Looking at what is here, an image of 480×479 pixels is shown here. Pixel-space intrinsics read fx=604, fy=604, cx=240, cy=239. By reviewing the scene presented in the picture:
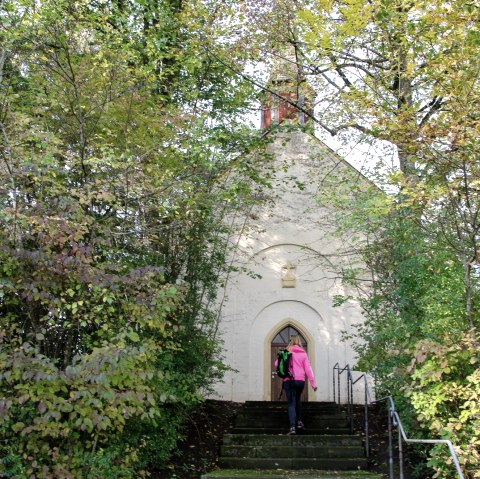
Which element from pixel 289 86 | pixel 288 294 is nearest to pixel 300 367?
pixel 289 86

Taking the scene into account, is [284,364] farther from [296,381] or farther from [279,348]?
[279,348]

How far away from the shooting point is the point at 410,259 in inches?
336

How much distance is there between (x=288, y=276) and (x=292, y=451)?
22.7ft

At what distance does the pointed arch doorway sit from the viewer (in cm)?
1558

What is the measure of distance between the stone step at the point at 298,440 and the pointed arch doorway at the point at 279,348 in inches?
220

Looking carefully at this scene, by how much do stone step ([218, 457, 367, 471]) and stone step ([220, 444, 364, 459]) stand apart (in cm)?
22

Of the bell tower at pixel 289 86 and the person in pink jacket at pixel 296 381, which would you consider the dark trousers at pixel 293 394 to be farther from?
the bell tower at pixel 289 86

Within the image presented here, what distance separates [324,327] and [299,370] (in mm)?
5629

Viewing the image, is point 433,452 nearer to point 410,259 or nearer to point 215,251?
point 410,259

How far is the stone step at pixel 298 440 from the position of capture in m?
9.80

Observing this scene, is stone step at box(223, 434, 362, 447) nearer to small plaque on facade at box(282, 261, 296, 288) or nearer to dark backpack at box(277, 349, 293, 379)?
dark backpack at box(277, 349, 293, 379)

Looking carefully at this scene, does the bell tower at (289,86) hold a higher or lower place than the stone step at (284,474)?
higher

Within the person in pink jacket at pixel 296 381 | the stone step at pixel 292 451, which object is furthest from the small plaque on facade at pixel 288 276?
the stone step at pixel 292 451

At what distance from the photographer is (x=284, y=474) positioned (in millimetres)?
8617
